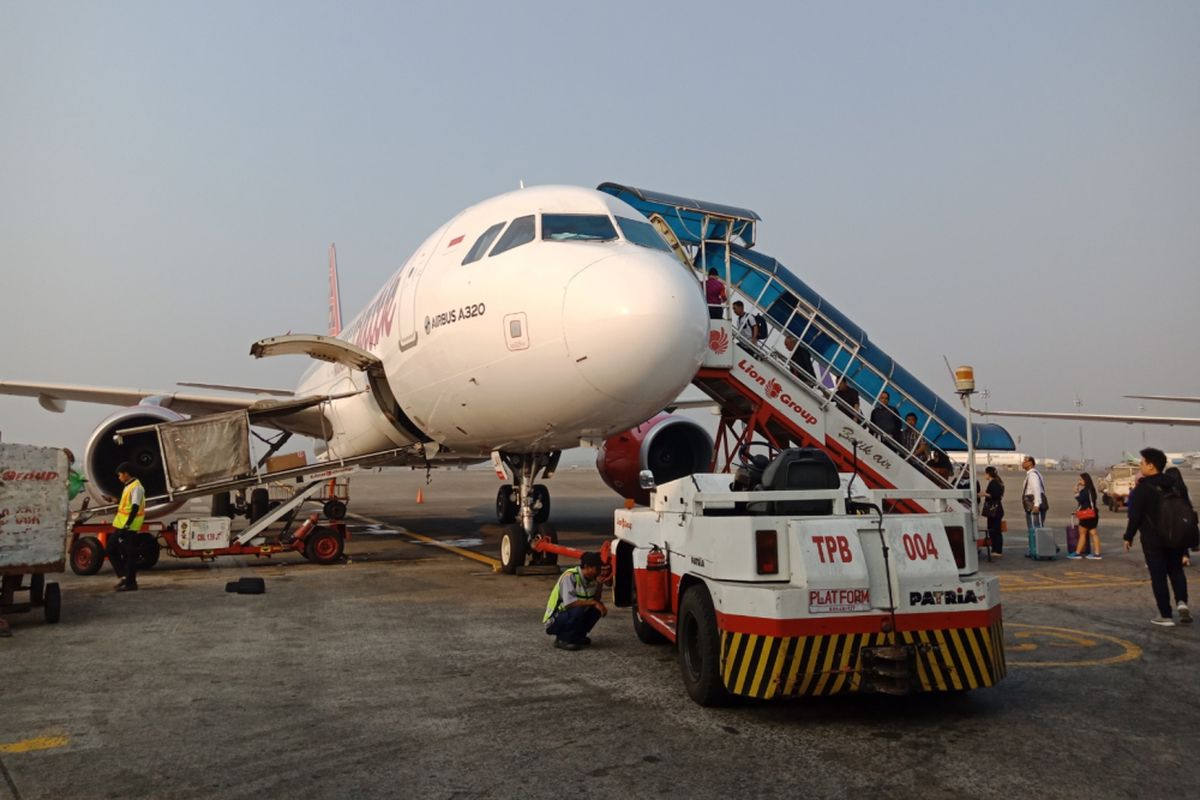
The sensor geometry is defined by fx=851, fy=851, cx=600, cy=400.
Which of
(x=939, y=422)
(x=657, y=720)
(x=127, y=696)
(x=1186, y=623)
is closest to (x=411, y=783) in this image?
(x=657, y=720)

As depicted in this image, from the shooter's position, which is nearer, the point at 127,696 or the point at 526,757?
the point at 526,757

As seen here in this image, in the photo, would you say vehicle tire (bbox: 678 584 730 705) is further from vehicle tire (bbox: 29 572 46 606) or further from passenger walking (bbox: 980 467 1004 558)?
passenger walking (bbox: 980 467 1004 558)

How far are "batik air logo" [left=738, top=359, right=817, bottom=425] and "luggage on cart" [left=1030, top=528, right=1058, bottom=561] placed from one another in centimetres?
389

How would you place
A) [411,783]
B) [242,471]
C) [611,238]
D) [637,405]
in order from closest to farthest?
[411,783] < [637,405] < [611,238] < [242,471]

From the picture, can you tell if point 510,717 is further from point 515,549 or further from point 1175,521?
point 1175,521

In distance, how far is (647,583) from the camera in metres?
6.03

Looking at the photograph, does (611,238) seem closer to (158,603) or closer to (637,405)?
(637,405)

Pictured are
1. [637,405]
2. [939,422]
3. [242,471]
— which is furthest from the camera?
[939,422]

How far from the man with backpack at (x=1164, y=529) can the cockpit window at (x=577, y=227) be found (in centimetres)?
536

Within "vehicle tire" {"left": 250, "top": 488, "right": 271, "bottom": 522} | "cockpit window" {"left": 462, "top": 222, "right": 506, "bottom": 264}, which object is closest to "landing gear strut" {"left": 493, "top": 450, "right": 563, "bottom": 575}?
"cockpit window" {"left": 462, "top": 222, "right": 506, "bottom": 264}

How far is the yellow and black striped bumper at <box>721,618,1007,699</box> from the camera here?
432 cm

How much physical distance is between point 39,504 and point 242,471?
12.5ft

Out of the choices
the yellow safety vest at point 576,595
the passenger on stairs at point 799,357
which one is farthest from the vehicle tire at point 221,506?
the yellow safety vest at point 576,595

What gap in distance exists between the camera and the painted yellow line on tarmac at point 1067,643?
231 inches
